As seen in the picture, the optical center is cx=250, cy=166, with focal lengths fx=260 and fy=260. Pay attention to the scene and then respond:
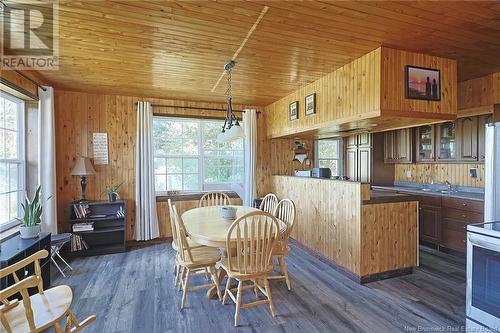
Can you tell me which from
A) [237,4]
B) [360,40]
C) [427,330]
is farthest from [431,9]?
[427,330]

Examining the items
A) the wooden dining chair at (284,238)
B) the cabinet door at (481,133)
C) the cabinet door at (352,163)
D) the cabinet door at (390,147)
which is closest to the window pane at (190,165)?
the wooden dining chair at (284,238)

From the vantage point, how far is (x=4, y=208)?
3004 millimetres

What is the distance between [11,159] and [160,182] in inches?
80.3

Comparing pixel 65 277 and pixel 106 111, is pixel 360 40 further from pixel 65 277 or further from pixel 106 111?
pixel 65 277

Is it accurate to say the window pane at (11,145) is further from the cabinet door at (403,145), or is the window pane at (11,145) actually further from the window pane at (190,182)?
the cabinet door at (403,145)

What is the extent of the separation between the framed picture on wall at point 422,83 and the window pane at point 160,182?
390 cm

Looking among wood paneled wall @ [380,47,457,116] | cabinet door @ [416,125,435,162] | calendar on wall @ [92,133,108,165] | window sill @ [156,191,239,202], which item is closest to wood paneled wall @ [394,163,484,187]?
cabinet door @ [416,125,435,162]

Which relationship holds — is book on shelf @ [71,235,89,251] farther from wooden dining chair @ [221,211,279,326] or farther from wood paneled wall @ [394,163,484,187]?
wood paneled wall @ [394,163,484,187]

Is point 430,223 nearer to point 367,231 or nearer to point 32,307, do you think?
point 367,231

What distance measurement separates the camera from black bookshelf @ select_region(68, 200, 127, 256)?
12.7ft

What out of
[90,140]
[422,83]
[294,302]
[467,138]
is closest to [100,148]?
[90,140]

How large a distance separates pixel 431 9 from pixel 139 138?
160 inches

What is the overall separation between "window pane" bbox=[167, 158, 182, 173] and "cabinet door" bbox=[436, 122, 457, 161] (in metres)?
4.48

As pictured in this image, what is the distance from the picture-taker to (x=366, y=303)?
2.51 m
